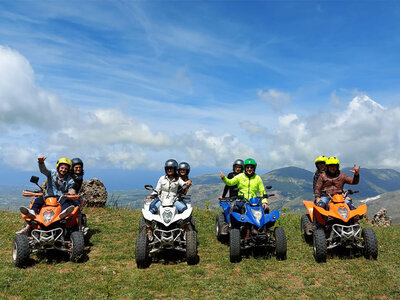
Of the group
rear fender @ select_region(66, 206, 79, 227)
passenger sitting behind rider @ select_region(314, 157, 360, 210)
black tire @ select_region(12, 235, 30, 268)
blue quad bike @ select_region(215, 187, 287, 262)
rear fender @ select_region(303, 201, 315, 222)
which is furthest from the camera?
rear fender @ select_region(303, 201, 315, 222)

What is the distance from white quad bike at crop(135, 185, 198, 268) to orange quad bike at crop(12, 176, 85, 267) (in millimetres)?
1801

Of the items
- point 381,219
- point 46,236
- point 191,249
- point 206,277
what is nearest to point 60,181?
point 46,236

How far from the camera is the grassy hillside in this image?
6.51 metres

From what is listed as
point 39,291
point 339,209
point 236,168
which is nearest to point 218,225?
point 236,168

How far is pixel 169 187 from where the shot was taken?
30.9 feet

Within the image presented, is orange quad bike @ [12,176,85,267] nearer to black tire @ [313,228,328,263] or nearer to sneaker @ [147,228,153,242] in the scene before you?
sneaker @ [147,228,153,242]

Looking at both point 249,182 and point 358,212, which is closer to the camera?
point 358,212

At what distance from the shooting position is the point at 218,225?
11.1m

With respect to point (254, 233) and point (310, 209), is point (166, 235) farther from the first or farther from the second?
point (310, 209)

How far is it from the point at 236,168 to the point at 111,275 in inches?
253

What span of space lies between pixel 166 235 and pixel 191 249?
79cm

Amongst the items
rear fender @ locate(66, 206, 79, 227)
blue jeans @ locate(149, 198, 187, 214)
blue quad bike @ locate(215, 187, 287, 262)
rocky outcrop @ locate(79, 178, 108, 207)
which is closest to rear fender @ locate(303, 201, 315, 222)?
blue quad bike @ locate(215, 187, 287, 262)

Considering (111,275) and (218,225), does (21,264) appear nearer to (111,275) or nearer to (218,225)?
(111,275)

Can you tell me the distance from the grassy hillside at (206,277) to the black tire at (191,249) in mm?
208
